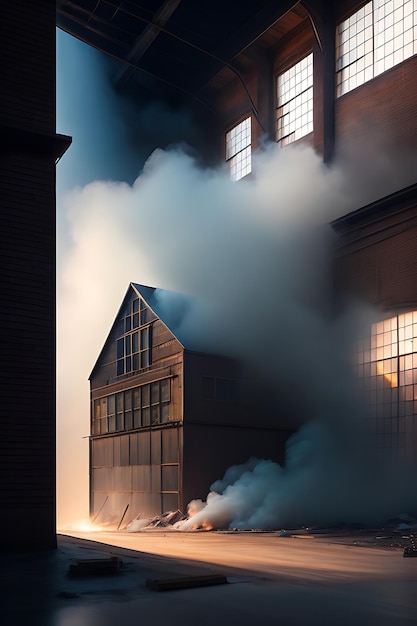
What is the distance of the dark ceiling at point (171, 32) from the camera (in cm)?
2958

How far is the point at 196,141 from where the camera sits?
35.5 meters

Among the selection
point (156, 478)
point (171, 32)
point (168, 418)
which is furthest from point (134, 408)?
point (171, 32)

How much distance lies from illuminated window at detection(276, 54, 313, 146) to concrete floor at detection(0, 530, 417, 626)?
2046cm

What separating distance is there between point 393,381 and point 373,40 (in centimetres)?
1193

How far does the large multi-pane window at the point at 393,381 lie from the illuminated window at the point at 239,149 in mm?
12202

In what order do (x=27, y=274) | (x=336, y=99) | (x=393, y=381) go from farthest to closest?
(x=336, y=99) < (x=393, y=381) < (x=27, y=274)

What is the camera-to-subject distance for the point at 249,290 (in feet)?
93.8

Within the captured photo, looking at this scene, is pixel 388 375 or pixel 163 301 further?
pixel 163 301

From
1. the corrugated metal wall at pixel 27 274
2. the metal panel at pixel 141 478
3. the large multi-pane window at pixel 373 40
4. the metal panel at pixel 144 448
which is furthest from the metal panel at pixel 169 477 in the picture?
the large multi-pane window at pixel 373 40

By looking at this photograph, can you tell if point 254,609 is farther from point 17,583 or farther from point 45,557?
point 45,557

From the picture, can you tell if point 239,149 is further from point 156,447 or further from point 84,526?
point 84,526

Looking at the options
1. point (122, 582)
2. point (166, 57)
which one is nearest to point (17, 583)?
point (122, 582)

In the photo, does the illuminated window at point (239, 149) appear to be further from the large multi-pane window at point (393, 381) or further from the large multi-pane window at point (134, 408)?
the large multi-pane window at point (393, 381)

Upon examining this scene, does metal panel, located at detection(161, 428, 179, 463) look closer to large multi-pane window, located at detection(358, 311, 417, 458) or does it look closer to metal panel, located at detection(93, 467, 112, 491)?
metal panel, located at detection(93, 467, 112, 491)
